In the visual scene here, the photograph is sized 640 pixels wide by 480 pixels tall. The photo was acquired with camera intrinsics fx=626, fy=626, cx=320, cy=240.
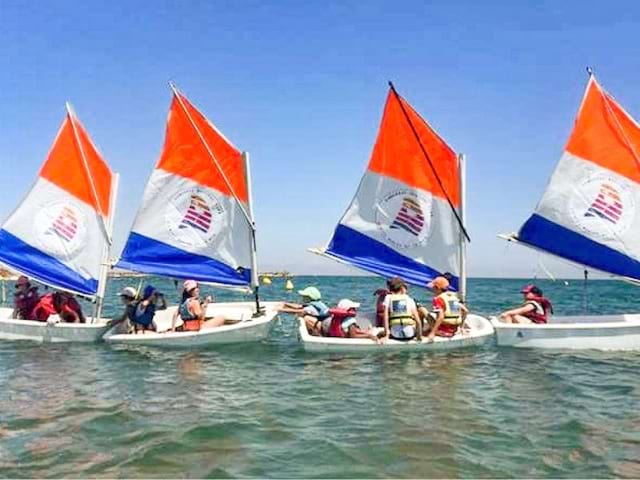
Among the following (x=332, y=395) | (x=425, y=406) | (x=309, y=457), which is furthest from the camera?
(x=332, y=395)

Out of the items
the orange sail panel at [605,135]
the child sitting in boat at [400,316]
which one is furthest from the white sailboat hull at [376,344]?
the orange sail panel at [605,135]

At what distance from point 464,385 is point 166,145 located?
11418 mm

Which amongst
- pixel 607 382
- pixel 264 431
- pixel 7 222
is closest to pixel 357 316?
pixel 607 382

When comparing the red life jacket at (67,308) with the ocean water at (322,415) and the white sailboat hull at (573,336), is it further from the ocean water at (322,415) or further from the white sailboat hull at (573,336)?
the white sailboat hull at (573,336)

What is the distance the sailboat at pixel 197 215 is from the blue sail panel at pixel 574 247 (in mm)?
7484

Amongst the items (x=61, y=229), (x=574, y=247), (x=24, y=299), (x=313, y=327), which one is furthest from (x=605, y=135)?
(x=24, y=299)

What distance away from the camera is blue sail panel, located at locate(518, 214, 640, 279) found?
1591 cm

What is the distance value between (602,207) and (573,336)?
348 centimetres

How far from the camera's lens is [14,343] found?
16.9 m

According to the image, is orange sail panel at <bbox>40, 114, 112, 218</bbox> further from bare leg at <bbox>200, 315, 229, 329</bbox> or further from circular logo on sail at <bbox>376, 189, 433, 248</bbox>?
circular logo on sail at <bbox>376, 189, 433, 248</bbox>

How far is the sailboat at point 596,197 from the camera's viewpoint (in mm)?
15883

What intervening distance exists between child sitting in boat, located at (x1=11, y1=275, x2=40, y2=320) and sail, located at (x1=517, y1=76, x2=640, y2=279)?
14.4 m

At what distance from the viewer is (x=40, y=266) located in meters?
18.4

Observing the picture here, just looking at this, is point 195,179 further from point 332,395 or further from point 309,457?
point 309,457
